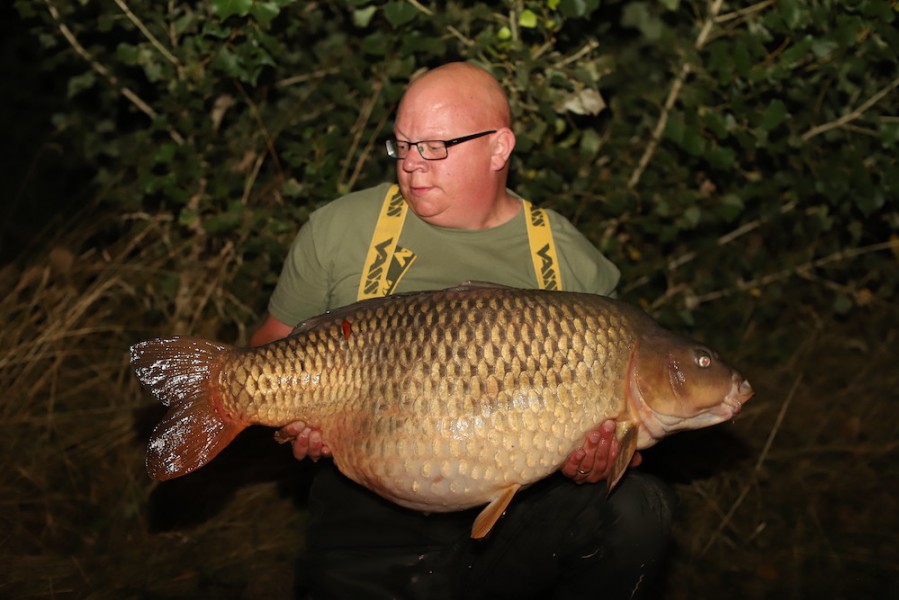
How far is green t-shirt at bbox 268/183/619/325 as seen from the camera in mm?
2385

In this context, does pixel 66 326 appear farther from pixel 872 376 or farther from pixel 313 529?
pixel 872 376

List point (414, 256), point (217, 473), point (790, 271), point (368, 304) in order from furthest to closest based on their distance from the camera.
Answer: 1. point (790, 271)
2. point (217, 473)
3. point (414, 256)
4. point (368, 304)

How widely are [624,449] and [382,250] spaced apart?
0.73 m

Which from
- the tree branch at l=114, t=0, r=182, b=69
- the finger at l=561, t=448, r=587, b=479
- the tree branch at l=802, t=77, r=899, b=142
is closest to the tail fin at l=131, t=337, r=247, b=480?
the finger at l=561, t=448, r=587, b=479

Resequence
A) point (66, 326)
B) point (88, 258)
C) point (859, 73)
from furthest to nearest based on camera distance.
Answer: point (88, 258) → point (66, 326) → point (859, 73)

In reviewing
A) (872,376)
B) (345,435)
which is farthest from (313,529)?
(872,376)

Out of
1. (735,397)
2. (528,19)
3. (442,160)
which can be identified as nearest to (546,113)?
(528,19)

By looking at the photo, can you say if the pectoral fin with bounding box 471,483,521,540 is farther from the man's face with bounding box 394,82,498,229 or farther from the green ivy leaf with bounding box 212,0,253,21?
the green ivy leaf with bounding box 212,0,253,21

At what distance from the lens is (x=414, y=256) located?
238 centimetres

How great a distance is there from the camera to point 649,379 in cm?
202

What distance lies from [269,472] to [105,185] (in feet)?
3.98

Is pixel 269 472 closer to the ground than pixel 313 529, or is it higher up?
closer to the ground

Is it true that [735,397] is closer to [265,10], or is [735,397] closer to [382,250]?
[382,250]

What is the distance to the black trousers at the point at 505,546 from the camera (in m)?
2.25
